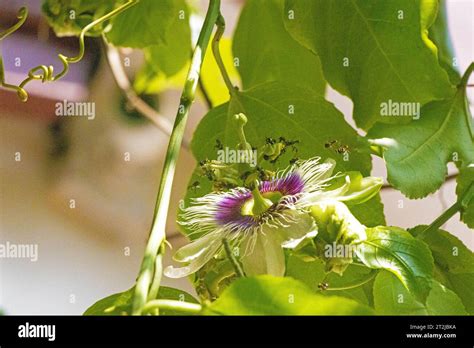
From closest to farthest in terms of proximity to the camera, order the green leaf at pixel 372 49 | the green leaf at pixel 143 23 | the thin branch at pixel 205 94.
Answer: the green leaf at pixel 372 49
the green leaf at pixel 143 23
the thin branch at pixel 205 94

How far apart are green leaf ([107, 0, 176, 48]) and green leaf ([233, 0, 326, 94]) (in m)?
0.09

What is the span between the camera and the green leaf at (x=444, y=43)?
597 mm

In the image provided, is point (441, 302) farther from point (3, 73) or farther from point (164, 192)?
point (3, 73)

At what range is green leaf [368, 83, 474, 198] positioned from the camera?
46 cm

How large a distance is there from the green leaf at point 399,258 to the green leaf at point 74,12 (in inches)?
12.6

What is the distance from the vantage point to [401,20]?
542 mm

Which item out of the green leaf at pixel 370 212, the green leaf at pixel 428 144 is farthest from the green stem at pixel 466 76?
the green leaf at pixel 370 212

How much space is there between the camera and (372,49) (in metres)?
0.56

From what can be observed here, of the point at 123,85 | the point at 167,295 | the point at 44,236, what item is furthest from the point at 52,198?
the point at 167,295

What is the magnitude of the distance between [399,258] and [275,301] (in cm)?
10

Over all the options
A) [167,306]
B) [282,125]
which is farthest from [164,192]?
[282,125]

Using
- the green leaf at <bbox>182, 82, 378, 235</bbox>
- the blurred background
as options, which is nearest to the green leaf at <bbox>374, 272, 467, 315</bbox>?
the green leaf at <bbox>182, 82, 378, 235</bbox>

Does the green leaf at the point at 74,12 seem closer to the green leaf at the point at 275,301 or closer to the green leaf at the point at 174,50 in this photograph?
the green leaf at the point at 174,50
